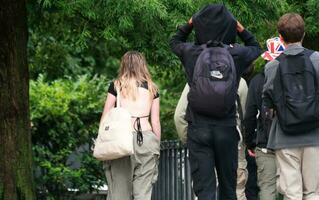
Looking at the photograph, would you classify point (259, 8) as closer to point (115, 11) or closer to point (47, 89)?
point (115, 11)

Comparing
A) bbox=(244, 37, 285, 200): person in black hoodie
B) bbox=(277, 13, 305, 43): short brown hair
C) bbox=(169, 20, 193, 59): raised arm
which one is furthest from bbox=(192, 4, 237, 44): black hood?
bbox=(244, 37, 285, 200): person in black hoodie

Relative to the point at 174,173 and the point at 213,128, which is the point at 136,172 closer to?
the point at 174,173

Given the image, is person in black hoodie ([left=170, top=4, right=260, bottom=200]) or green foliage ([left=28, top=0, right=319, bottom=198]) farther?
green foliage ([left=28, top=0, right=319, bottom=198])

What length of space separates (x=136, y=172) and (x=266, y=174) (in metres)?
1.34

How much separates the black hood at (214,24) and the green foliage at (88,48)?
0.69m

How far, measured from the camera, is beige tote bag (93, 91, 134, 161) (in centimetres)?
807

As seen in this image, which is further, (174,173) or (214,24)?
(174,173)

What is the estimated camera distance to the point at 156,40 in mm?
8164

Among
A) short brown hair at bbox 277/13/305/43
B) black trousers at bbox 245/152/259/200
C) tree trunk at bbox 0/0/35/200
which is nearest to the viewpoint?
short brown hair at bbox 277/13/305/43

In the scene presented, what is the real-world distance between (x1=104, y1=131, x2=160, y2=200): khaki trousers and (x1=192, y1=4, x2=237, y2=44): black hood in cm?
175

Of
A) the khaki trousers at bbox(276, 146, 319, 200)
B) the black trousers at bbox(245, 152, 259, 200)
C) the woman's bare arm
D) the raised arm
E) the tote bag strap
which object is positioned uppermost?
the raised arm

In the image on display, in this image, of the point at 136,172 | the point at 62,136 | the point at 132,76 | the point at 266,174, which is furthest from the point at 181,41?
the point at 62,136

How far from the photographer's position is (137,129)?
8.31m

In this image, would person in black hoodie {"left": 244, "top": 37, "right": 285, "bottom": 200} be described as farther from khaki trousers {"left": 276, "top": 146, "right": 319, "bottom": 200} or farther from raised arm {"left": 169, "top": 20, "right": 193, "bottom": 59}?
raised arm {"left": 169, "top": 20, "right": 193, "bottom": 59}
